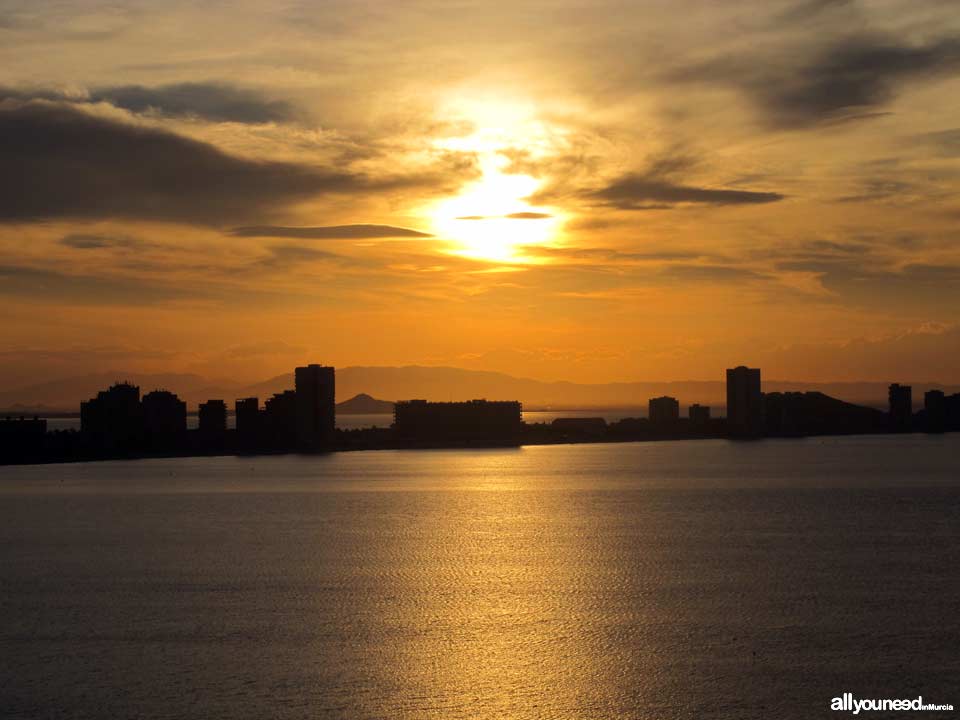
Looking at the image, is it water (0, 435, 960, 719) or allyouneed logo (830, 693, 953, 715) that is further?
water (0, 435, 960, 719)

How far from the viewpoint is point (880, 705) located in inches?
1976

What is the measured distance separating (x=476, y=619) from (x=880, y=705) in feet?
88.8

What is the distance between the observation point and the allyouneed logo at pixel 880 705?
163 ft

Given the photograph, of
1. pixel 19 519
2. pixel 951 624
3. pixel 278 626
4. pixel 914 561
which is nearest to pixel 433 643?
pixel 278 626

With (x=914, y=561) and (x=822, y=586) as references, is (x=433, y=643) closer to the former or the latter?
(x=822, y=586)

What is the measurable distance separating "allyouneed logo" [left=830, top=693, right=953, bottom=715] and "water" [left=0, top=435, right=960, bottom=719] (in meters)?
0.69

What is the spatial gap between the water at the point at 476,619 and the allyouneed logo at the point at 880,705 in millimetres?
687

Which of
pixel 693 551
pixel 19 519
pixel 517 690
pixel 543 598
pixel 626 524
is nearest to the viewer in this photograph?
pixel 517 690

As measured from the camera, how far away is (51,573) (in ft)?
305

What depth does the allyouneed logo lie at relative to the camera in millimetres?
49625

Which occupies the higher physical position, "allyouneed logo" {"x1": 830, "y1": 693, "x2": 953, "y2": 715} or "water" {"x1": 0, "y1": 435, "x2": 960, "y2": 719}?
"water" {"x1": 0, "y1": 435, "x2": 960, "y2": 719}

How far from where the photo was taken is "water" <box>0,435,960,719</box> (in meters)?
52.4

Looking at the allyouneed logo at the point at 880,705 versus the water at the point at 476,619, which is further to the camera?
the water at the point at 476,619

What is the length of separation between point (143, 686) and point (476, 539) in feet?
219
